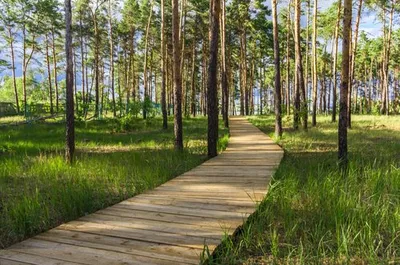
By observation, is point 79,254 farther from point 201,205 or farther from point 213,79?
point 213,79

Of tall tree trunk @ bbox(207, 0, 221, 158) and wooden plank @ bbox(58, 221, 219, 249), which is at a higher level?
tall tree trunk @ bbox(207, 0, 221, 158)

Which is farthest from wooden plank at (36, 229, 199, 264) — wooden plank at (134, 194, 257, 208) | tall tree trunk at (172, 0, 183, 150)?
tall tree trunk at (172, 0, 183, 150)

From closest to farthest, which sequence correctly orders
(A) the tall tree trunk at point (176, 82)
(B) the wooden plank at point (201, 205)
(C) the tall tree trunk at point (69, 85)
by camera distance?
(B) the wooden plank at point (201, 205) < (C) the tall tree trunk at point (69, 85) < (A) the tall tree trunk at point (176, 82)

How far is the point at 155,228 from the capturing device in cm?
371

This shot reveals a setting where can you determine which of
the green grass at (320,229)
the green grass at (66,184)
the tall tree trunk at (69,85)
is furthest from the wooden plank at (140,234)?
the tall tree trunk at (69,85)

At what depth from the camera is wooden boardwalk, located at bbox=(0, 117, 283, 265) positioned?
2.98m

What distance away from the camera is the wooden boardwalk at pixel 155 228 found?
2.98 metres

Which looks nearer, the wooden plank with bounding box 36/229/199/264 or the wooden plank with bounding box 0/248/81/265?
the wooden plank with bounding box 0/248/81/265

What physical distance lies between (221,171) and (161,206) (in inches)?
114

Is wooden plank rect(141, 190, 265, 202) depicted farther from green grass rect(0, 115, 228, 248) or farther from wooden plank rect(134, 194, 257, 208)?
green grass rect(0, 115, 228, 248)

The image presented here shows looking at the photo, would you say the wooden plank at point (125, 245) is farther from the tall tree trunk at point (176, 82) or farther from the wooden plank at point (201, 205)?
the tall tree trunk at point (176, 82)

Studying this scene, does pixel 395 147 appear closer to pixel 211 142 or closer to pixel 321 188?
pixel 211 142

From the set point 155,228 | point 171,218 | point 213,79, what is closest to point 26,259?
point 155,228

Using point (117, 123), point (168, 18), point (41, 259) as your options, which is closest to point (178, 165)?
point (41, 259)
